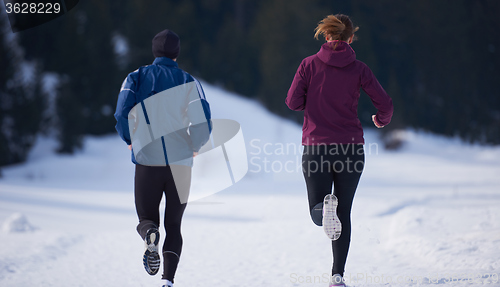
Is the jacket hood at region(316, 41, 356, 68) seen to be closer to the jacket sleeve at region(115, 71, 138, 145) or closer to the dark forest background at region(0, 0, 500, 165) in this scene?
the jacket sleeve at region(115, 71, 138, 145)

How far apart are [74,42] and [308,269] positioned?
17.8 meters

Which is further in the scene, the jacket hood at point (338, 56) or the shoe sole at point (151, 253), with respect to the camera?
the jacket hood at point (338, 56)

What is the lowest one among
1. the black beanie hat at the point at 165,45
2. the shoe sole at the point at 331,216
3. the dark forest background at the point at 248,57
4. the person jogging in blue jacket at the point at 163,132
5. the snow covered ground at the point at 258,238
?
the snow covered ground at the point at 258,238

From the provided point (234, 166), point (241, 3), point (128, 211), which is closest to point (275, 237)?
point (128, 211)

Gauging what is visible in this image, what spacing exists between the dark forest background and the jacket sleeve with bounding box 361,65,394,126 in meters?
14.6

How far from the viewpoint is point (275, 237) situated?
546 cm

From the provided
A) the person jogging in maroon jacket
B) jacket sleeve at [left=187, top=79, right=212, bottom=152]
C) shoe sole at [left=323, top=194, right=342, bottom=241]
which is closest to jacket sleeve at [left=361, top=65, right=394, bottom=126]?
the person jogging in maroon jacket

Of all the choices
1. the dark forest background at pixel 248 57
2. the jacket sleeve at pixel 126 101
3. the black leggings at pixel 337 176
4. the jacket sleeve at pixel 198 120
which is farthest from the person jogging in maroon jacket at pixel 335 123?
the dark forest background at pixel 248 57

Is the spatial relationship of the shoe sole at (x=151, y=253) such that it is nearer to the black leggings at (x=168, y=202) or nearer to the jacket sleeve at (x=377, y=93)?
the black leggings at (x=168, y=202)

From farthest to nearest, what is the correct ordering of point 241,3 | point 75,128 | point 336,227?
point 241,3
point 75,128
point 336,227

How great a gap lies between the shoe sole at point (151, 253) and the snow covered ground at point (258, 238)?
103 cm

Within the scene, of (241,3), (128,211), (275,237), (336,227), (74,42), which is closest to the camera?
(336,227)

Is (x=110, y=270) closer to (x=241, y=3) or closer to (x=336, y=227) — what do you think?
(x=336, y=227)

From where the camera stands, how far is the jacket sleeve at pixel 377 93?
3.00 metres
